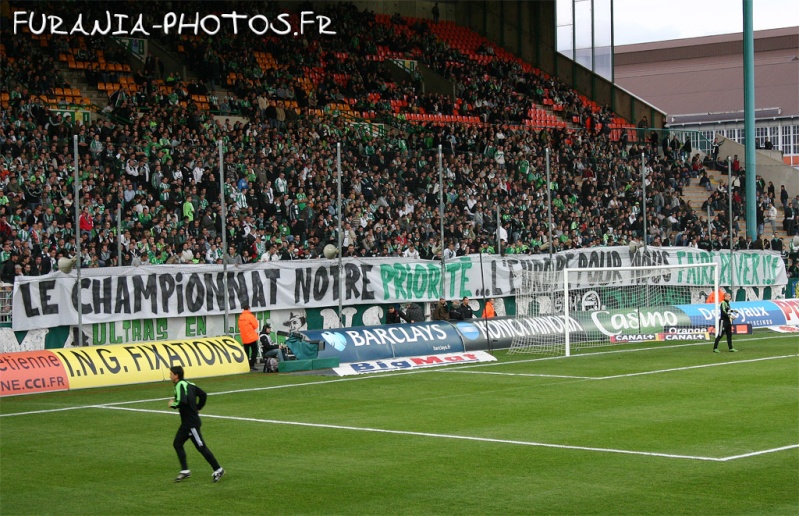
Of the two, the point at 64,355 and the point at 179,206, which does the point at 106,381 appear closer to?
the point at 64,355

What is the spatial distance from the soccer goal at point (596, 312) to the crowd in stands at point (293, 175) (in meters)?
1.41

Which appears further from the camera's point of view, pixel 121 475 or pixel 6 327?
pixel 6 327

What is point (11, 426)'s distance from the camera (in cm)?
1844

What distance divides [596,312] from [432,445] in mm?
17146

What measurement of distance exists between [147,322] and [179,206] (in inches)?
121

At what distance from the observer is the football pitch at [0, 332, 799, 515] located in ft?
39.9

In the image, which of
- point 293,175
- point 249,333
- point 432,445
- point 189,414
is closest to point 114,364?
point 249,333

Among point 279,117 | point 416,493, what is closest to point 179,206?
point 279,117

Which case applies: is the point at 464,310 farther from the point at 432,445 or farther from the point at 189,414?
the point at 189,414

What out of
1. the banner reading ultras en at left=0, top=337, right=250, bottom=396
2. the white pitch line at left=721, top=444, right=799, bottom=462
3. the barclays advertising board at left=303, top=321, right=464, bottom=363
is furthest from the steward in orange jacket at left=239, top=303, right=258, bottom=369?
the white pitch line at left=721, top=444, right=799, bottom=462

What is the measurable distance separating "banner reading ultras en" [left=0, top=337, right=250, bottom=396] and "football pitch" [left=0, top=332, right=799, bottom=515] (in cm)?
55

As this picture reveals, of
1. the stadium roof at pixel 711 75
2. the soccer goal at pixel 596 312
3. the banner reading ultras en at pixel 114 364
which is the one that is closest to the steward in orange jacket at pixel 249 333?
the banner reading ultras en at pixel 114 364

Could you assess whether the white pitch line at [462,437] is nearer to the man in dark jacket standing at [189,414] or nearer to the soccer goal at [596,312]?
the man in dark jacket standing at [189,414]

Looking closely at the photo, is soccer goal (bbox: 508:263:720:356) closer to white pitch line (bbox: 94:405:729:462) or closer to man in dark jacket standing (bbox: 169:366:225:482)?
white pitch line (bbox: 94:405:729:462)
